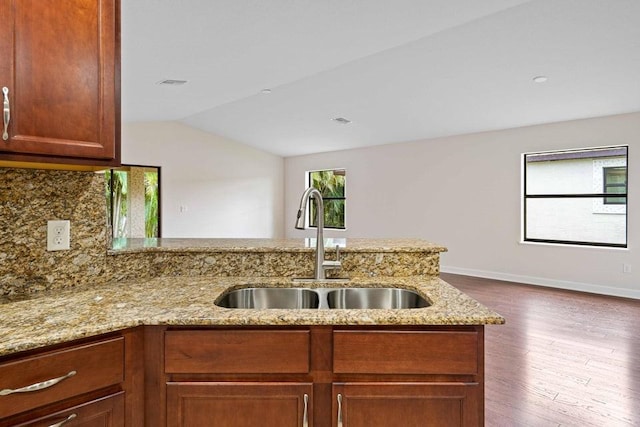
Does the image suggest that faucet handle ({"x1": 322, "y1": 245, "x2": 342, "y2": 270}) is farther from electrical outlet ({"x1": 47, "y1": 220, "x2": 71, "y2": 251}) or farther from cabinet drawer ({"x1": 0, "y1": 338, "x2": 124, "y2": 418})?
electrical outlet ({"x1": 47, "y1": 220, "x2": 71, "y2": 251})

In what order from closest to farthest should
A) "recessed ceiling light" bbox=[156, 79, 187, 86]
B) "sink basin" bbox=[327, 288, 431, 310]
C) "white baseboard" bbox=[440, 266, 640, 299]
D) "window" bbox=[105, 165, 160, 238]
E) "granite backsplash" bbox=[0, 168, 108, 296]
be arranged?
"granite backsplash" bbox=[0, 168, 108, 296]
"sink basin" bbox=[327, 288, 431, 310]
"recessed ceiling light" bbox=[156, 79, 187, 86]
"white baseboard" bbox=[440, 266, 640, 299]
"window" bbox=[105, 165, 160, 238]

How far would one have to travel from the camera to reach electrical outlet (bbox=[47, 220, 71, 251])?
4.70 feet

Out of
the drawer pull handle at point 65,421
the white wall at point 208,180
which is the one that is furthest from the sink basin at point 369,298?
the white wall at point 208,180

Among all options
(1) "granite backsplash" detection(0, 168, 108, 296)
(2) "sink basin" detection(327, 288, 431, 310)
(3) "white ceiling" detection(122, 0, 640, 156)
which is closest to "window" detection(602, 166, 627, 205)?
(3) "white ceiling" detection(122, 0, 640, 156)

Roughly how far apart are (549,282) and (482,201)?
59.2 inches

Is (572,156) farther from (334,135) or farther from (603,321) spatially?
(334,135)

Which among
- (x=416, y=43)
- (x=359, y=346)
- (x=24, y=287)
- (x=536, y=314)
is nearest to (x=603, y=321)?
(x=536, y=314)

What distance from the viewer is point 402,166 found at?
7.16 meters

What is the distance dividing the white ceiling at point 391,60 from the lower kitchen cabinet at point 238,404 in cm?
254

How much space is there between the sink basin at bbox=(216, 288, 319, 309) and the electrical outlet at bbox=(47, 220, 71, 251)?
2.28 ft

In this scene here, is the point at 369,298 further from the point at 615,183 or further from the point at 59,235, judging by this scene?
the point at 615,183

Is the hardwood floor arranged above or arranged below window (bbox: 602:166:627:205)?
below

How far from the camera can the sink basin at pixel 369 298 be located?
1579mm

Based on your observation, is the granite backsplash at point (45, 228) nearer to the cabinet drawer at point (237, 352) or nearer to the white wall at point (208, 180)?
the cabinet drawer at point (237, 352)
